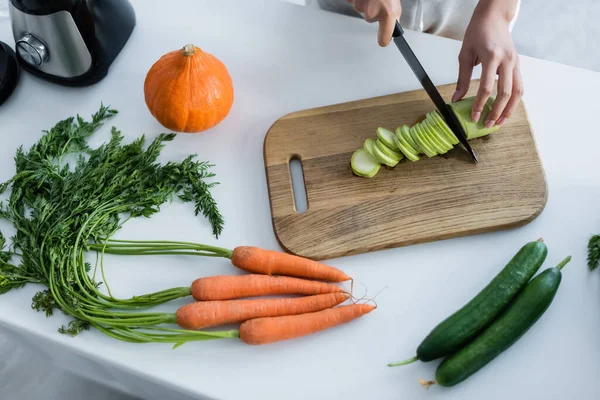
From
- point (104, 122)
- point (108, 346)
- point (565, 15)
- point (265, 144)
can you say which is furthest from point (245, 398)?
point (565, 15)

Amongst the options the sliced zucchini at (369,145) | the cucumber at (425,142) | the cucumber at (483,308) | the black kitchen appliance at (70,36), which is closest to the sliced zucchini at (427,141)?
the cucumber at (425,142)

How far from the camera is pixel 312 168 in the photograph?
5.08 ft

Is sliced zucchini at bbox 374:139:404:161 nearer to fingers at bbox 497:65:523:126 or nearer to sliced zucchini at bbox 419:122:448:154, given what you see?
sliced zucchini at bbox 419:122:448:154

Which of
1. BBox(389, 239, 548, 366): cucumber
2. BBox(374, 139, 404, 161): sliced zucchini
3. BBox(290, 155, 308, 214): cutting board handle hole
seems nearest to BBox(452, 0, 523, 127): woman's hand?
BBox(374, 139, 404, 161): sliced zucchini

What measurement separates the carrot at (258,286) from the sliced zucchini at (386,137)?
39 cm

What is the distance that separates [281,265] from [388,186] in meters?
0.34

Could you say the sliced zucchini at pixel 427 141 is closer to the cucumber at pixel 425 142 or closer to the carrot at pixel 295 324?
the cucumber at pixel 425 142

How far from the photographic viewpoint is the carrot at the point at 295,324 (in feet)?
4.37

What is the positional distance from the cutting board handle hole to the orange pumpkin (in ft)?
0.78

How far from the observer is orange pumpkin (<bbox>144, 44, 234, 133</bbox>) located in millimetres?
1475

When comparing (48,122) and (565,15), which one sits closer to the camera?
(48,122)

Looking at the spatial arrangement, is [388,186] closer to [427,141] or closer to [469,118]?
[427,141]

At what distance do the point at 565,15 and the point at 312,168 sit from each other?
2.08m

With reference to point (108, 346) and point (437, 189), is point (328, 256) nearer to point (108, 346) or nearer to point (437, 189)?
point (437, 189)
